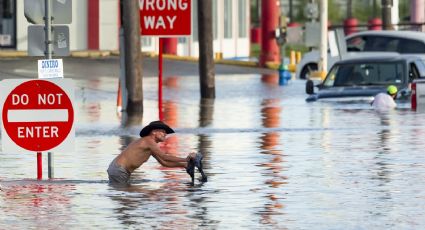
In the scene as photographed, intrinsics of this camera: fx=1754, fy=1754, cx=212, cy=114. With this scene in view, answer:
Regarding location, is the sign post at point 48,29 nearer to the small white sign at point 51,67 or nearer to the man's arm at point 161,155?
the small white sign at point 51,67

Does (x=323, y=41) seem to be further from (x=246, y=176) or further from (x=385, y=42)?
(x=246, y=176)

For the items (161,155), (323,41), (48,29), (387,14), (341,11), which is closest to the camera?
(161,155)

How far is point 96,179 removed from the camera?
20.1m

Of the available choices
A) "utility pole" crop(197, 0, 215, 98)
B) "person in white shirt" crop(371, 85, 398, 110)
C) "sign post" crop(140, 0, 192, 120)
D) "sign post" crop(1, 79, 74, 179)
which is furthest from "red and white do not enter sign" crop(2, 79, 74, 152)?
"utility pole" crop(197, 0, 215, 98)

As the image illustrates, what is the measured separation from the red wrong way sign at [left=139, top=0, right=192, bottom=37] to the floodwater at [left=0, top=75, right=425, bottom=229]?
1.67 metres

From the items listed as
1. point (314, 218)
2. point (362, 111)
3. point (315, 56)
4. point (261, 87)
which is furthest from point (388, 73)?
point (314, 218)

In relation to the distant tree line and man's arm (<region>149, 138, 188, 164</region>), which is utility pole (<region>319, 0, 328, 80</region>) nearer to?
man's arm (<region>149, 138, 188, 164</region>)

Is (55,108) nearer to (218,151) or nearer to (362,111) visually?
(218,151)

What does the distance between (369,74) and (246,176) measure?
1633cm

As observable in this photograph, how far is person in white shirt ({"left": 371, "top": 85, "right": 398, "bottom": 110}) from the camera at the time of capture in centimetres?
3456

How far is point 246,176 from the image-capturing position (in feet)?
66.4

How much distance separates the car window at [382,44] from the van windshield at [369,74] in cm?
1125

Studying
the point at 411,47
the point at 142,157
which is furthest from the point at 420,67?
the point at 142,157

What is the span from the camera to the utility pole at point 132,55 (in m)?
32.9
